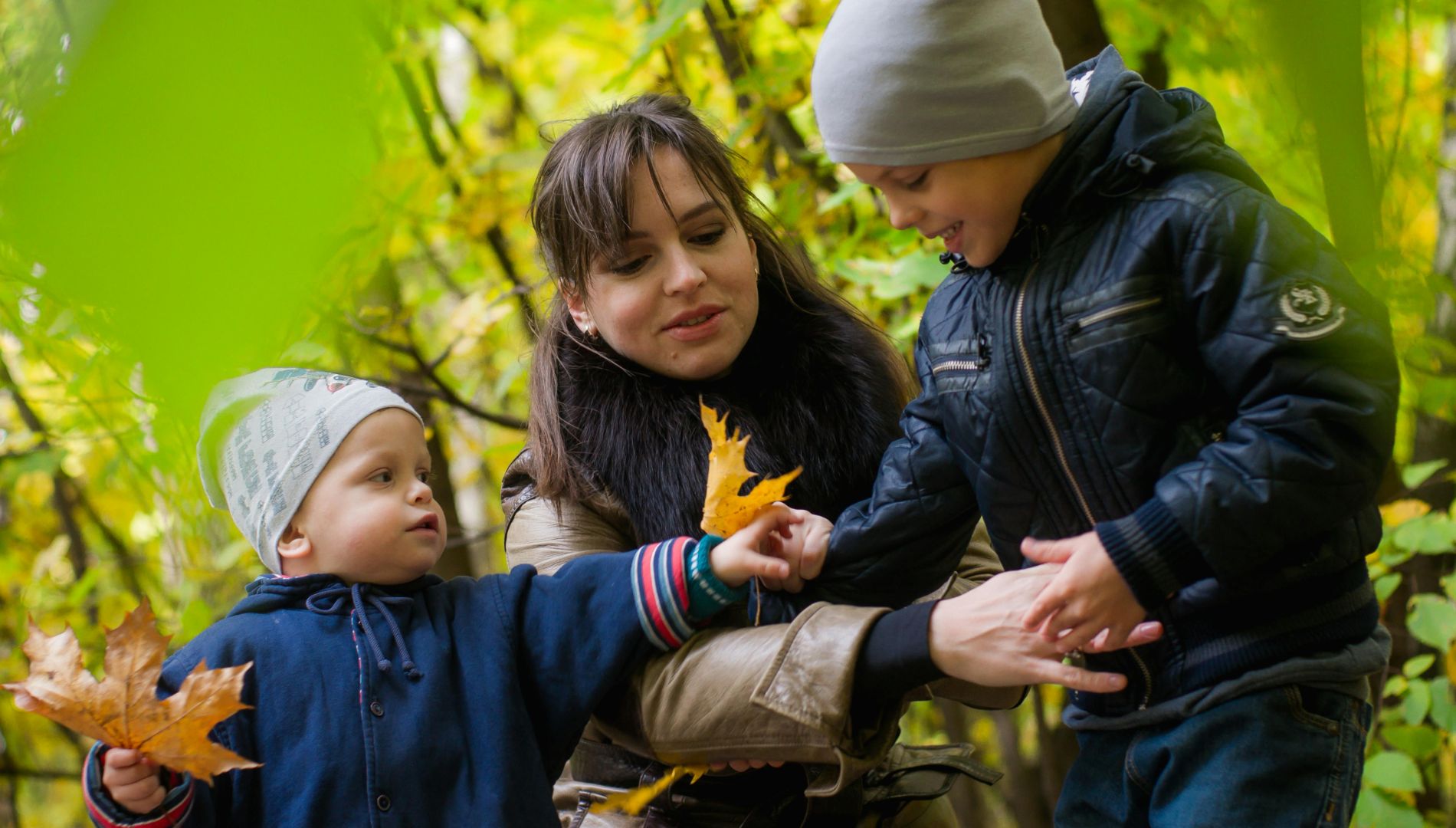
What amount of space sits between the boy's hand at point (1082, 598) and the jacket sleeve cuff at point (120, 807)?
1010 millimetres

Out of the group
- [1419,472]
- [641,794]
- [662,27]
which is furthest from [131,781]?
[1419,472]

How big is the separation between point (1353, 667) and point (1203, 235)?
1.76 ft

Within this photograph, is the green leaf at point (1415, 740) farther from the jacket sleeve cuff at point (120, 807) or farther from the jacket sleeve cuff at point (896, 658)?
the jacket sleeve cuff at point (120, 807)

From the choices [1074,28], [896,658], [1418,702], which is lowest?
[1418,702]

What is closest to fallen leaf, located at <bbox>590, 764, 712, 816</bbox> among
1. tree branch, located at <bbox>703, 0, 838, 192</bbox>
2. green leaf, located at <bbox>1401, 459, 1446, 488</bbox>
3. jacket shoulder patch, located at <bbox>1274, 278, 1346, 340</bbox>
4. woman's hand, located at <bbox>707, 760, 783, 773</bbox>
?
woman's hand, located at <bbox>707, 760, 783, 773</bbox>

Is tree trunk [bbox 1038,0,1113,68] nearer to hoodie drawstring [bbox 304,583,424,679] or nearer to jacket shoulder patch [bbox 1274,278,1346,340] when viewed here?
jacket shoulder patch [bbox 1274,278,1346,340]

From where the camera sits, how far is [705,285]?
1786mm

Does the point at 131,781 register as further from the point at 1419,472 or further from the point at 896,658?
the point at 1419,472

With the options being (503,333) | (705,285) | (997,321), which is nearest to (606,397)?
(705,285)

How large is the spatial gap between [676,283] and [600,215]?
151 millimetres

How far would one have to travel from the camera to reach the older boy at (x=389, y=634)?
4.89 ft

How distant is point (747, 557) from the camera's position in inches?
60.2

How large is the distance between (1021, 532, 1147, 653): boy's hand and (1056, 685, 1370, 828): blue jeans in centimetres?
17

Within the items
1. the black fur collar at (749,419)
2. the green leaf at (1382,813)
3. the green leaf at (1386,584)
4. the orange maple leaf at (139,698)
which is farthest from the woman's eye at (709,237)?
the green leaf at (1382,813)
